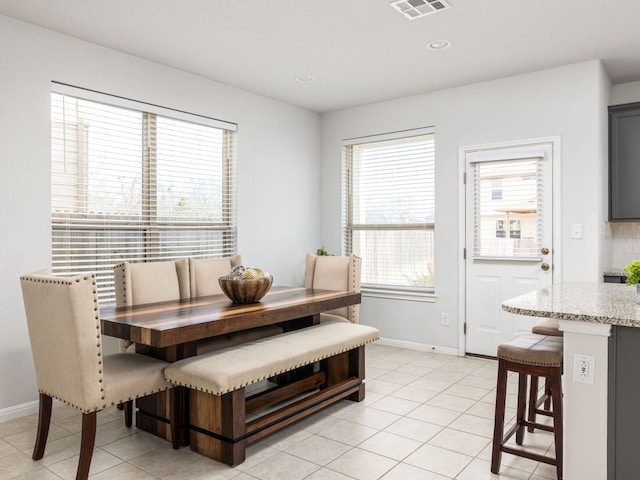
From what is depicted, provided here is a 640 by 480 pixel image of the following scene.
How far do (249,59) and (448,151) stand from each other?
2.11 meters

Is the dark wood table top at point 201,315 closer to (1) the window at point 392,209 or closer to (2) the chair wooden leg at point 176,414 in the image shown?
(2) the chair wooden leg at point 176,414

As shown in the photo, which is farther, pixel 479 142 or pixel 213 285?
pixel 479 142

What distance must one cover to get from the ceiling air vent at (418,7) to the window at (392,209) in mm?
1874

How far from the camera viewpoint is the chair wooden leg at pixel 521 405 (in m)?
2.46

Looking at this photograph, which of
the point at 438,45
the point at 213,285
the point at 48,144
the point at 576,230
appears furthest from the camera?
the point at 576,230

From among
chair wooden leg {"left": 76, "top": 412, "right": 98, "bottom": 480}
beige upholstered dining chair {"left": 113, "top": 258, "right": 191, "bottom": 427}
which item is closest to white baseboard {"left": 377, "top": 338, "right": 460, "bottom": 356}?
beige upholstered dining chair {"left": 113, "top": 258, "right": 191, "bottom": 427}

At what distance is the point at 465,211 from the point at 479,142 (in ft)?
2.18

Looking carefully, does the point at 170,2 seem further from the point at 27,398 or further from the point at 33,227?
the point at 27,398

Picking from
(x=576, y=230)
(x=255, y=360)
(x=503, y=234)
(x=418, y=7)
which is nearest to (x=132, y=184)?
(x=255, y=360)

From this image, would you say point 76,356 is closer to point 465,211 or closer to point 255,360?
point 255,360


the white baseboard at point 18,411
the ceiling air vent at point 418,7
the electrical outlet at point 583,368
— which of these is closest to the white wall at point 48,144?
the white baseboard at point 18,411

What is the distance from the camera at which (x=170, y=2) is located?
2.94 m

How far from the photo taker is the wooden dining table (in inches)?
93.3

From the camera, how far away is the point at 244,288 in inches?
122
